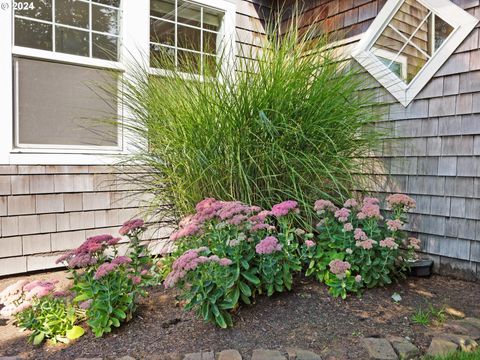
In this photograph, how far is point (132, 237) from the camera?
7.51 feet

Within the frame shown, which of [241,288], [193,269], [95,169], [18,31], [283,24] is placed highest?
[283,24]

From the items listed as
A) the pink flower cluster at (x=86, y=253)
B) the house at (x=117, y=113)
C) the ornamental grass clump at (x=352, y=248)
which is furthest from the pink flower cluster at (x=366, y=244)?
the pink flower cluster at (x=86, y=253)

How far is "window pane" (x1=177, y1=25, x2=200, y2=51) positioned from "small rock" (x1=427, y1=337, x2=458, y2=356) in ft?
10.3

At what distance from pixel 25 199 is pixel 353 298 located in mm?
2424

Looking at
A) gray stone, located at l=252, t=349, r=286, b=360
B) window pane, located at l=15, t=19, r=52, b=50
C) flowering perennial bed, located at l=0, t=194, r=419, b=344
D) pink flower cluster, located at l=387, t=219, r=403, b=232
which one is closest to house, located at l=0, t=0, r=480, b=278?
window pane, located at l=15, t=19, r=52, b=50

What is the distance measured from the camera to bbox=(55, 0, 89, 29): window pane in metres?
2.96

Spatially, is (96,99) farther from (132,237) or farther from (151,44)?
(132,237)

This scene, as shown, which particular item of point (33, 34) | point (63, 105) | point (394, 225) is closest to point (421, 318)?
point (394, 225)

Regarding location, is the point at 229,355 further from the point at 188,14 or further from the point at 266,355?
the point at 188,14

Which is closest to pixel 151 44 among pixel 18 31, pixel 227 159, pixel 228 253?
pixel 18 31

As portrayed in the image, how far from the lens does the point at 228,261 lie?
172 centimetres

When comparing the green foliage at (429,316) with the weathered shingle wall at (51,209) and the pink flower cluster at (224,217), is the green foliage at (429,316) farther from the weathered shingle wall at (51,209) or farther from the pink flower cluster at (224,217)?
the weathered shingle wall at (51,209)

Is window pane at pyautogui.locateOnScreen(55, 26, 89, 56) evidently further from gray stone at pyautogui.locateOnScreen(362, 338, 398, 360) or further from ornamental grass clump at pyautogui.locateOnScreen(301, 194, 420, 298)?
gray stone at pyautogui.locateOnScreen(362, 338, 398, 360)

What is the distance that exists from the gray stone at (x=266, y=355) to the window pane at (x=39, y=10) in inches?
112
